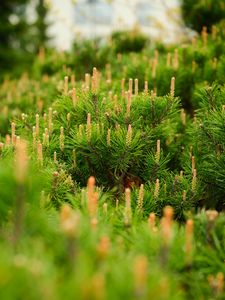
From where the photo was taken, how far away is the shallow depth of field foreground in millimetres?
769

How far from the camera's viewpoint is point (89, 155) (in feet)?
5.33

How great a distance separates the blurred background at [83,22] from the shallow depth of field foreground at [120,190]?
2.15 feet

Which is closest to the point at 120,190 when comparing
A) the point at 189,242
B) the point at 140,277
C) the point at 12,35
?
the point at 189,242

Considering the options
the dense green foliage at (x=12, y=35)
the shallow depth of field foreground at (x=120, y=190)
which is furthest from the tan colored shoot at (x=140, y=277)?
the dense green foliage at (x=12, y=35)

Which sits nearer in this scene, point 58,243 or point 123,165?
point 58,243

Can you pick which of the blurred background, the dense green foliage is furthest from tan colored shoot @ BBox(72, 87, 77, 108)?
the dense green foliage

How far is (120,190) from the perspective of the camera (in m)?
1.65

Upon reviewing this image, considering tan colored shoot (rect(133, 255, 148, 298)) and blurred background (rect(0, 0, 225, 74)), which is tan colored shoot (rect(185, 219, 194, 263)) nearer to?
tan colored shoot (rect(133, 255, 148, 298))

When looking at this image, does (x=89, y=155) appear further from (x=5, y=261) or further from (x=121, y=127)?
(x=5, y=261)

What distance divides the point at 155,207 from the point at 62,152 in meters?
0.41

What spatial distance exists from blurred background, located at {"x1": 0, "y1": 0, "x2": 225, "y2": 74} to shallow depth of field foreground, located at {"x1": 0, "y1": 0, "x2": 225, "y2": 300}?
0.65m

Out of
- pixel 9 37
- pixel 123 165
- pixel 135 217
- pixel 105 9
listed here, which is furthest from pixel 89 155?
pixel 105 9

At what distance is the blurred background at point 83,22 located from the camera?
12.3ft

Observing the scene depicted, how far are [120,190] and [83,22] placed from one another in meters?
20.9
